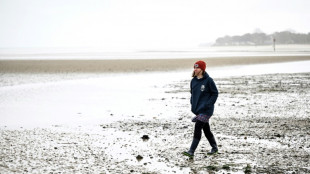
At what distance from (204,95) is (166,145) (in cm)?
162

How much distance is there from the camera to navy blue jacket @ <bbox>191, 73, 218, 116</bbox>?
686 centimetres

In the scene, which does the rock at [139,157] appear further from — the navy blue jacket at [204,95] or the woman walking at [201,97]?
the navy blue jacket at [204,95]

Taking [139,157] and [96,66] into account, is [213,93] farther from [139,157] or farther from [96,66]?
[96,66]

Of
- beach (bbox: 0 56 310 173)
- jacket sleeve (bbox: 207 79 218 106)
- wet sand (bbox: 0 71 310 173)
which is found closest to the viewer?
wet sand (bbox: 0 71 310 173)

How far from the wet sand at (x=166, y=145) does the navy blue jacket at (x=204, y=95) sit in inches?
38.1

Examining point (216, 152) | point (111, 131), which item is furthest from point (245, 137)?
point (111, 131)

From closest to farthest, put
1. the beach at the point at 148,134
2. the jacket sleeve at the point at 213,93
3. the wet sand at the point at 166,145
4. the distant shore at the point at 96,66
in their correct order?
the wet sand at the point at 166,145 → the beach at the point at 148,134 → the jacket sleeve at the point at 213,93 → the distant shore at the point at 96,66

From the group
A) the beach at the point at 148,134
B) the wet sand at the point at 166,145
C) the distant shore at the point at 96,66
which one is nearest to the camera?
the wet sand at the point at 166,145

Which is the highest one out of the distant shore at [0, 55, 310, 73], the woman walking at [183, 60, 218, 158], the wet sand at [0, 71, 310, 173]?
the woman walking at [183, 60, 218, 158]

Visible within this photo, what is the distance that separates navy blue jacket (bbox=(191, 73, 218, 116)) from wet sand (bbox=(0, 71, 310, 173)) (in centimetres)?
97

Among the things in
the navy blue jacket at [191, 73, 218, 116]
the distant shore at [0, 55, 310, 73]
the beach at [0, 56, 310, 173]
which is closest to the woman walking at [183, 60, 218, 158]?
the navy blue jacket at [191, 73, 218, 116]

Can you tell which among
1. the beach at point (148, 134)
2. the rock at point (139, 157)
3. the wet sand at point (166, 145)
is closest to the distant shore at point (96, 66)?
the beach at point (148, 134)

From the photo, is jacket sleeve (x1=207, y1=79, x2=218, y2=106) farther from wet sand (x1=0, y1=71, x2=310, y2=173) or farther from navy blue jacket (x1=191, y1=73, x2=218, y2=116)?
wet sand (x1=0, y1=71, x2=310, y2=173)

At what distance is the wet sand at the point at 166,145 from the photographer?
6402 mm
